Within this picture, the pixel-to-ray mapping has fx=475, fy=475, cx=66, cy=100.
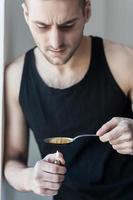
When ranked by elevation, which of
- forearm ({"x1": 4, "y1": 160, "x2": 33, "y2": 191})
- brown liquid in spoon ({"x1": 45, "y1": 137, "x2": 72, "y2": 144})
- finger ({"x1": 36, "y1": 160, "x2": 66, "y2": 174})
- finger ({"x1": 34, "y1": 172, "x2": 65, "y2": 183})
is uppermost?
brown liquid in spoon ({"x1": 45, "y1": 137, "x2": 72, "y2": 144})

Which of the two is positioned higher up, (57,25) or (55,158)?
(57,25)

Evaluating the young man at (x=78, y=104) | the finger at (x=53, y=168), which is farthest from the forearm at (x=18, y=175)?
the finger at (x=53, y=168)

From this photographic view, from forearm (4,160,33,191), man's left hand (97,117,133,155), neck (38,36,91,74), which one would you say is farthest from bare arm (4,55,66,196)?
man's left hand (97,117,133,155)

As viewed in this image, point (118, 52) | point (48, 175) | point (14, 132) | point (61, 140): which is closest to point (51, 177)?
point (48, 175)

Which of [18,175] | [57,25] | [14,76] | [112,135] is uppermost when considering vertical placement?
[57,25]

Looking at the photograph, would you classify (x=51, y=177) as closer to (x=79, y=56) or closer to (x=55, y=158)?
(x=55, y=158)

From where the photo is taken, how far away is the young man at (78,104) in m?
1.10

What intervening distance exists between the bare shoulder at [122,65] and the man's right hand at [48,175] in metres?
0.24

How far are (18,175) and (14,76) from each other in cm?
24

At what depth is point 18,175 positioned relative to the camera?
1.15 m

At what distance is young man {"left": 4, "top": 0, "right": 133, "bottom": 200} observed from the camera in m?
1.10

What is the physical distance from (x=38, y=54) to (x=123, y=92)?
24 cm

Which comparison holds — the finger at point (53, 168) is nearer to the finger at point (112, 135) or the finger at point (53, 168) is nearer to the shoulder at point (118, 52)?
the finger at point (112, 135)

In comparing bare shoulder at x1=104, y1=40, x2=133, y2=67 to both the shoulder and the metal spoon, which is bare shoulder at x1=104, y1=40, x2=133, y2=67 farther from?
the metal spoon
